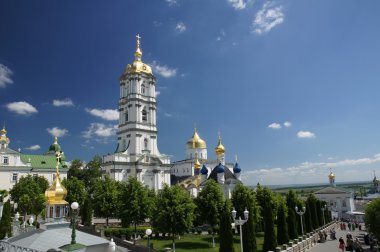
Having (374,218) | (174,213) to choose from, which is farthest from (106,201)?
(374,218)

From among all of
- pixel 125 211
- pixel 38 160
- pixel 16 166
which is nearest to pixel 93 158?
pixel 38 160

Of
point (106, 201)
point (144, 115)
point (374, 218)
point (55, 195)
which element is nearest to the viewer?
point (55, 195)

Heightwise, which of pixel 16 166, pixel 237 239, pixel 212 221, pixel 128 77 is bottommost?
pixel 237 239

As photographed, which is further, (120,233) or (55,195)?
(120,233)

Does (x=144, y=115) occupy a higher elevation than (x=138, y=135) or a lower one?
higher

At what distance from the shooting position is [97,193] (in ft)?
140

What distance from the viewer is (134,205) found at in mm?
35906

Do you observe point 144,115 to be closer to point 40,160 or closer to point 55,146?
point 40,160

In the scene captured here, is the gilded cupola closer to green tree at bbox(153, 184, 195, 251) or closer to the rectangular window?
the rectangular window

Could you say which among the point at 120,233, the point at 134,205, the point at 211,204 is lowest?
the point at 120,233

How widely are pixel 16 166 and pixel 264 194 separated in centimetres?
4333

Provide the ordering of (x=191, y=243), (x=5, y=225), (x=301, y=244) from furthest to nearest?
(x=191, y=243)
(x=301, y=244)
(x=5, y=225)

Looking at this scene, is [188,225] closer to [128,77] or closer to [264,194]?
[264,194]

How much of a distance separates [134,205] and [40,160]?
36133 millimetres
